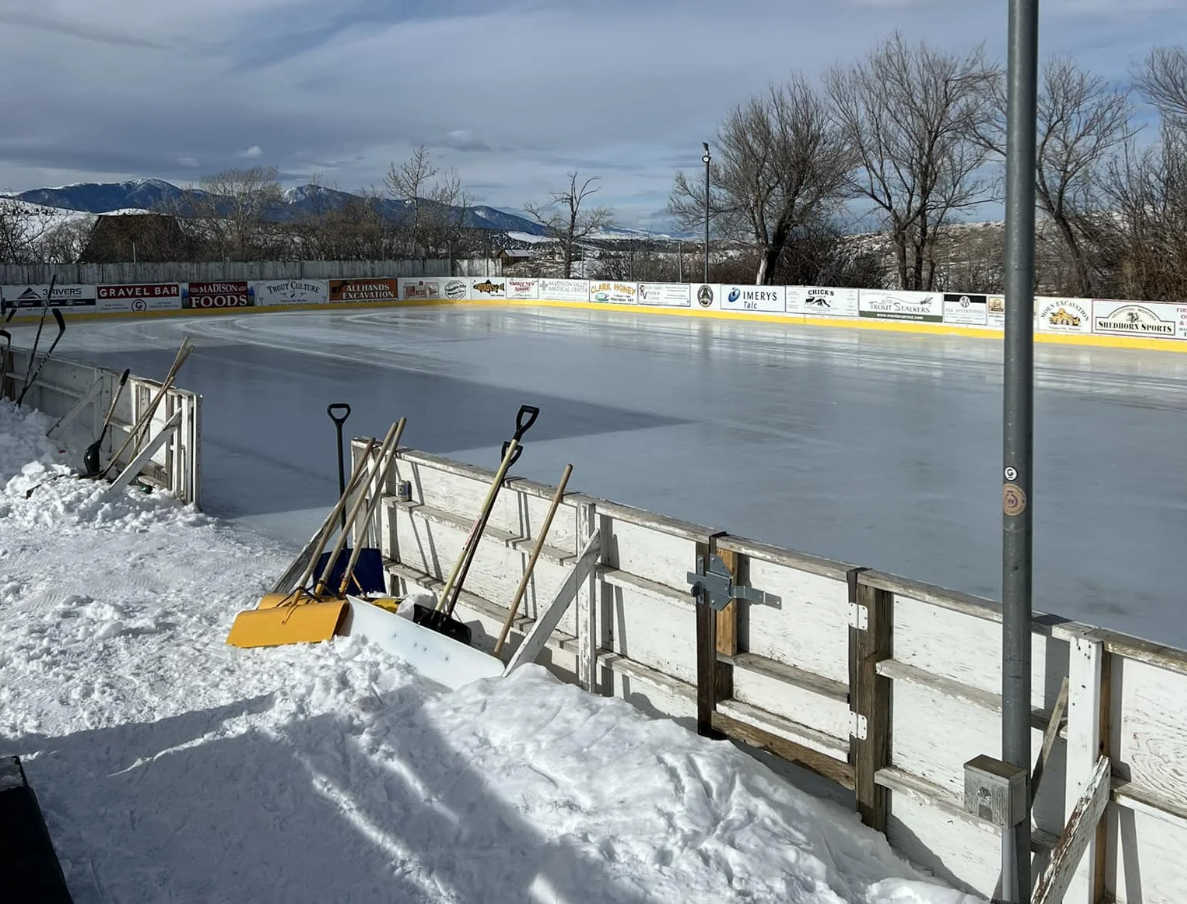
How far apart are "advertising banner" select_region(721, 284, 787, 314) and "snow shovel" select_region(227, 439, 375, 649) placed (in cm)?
2887

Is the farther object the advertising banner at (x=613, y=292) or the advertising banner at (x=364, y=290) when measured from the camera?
the advertising banner at (x=364, y=290)

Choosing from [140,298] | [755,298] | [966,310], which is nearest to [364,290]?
[140,298]

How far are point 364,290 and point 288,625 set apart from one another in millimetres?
41749

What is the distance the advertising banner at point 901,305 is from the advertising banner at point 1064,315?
323 cm

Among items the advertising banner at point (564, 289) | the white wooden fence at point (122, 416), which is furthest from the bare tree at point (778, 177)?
the white wooden fence at point (122, 416)

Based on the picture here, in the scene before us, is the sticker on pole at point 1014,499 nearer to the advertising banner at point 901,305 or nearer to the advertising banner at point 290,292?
the advertising banner at point 901,305

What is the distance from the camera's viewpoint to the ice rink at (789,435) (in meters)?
9.69

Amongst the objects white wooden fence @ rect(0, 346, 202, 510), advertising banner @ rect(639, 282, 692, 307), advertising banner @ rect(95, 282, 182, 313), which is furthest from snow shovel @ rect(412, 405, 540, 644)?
advertising banner @ rect(95, 282, 182, 313)

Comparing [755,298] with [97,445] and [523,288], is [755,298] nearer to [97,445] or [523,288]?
[523,288]

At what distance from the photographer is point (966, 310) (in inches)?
1160

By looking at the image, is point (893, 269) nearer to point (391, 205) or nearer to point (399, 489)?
point (391, 205)

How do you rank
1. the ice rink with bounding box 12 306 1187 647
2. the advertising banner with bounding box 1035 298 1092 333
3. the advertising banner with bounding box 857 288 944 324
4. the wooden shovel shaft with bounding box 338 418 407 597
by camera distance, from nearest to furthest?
1. the wooden shovel shaft with bounding box 338 418 407 597
2. the ice rink with bounding box 12 306 1187 647
3. the advertising banner with bounding box 1035 298 1092 333
4. the advertising banner with bounding box 857 288 944 324

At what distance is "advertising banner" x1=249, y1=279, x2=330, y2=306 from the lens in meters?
44.8

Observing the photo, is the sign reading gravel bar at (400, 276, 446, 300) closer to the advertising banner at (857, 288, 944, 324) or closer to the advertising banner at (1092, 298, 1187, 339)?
the advertising banner at (857, 288, 944, 324)
